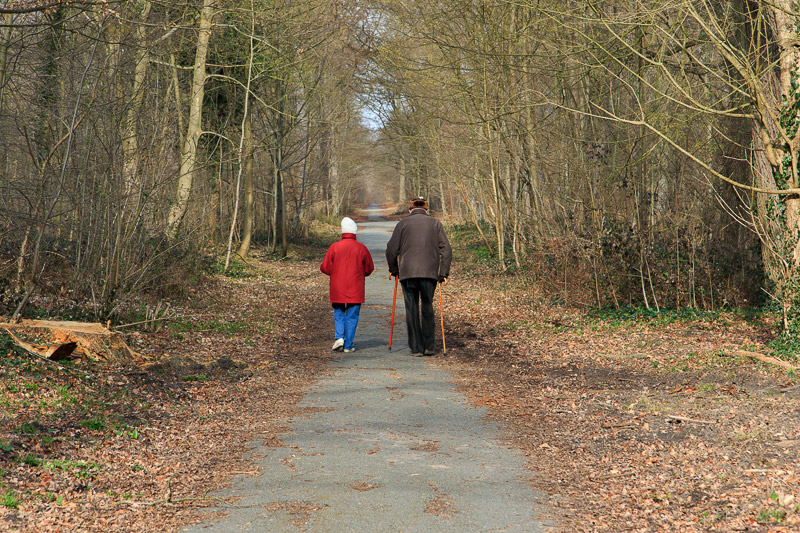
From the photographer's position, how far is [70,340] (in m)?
7.89

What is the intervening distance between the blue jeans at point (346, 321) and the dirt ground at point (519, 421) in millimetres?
467

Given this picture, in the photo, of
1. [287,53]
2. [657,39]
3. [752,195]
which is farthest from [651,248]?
[287,53]

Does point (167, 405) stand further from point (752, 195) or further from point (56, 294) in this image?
point (752, 195)

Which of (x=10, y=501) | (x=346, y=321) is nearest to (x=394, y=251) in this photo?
(x=346, y=321)

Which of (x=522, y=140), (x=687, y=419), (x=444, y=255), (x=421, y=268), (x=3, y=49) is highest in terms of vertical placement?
(x=3, y=49)

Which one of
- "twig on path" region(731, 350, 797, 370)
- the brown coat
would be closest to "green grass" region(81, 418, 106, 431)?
the brown coat

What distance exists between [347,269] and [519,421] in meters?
4.28

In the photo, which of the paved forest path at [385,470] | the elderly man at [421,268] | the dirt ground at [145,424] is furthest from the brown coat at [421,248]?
the paved forest path at [385,470]

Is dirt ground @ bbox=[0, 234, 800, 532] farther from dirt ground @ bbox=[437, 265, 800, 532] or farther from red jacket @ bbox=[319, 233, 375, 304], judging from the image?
red jacket @ bbox=[319, 233, 375, 304]

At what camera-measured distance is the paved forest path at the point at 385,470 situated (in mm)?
4336

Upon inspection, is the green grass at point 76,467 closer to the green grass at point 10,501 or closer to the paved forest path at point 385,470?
the green grass at point 10,501

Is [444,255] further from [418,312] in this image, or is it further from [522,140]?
[522,140]

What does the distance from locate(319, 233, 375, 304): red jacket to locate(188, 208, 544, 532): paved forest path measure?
206cm

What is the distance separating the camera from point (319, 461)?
545 cm
